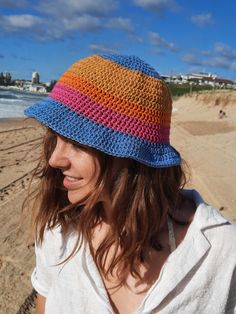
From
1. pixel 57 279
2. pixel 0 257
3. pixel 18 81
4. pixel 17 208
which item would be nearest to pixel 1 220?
pixel 17 208

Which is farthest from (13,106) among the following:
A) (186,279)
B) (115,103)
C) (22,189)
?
(186,279)

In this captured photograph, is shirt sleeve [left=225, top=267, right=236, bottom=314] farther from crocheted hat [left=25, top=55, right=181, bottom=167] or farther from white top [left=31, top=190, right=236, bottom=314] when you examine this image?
crocheted hat [left=25, top=55, right=181, bottom=167]

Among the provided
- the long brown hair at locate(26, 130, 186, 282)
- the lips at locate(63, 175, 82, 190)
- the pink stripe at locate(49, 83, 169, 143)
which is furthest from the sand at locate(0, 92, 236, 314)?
the pink stripe at locate(49, 83, 169, 143)

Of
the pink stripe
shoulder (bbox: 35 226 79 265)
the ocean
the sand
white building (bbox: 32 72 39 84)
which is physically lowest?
white building (bbox: 32 72 39 84)

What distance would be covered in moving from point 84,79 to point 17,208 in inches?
203

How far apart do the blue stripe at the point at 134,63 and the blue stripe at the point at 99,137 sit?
243 mm

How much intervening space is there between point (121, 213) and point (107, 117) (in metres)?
0.34

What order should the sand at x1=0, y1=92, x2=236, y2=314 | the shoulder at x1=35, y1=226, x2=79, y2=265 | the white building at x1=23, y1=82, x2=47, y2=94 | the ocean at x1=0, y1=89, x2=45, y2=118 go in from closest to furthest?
the shoulder at x1=35, y1=226, x2=79, y2=265 → the sand at x1=0, y1=92, x2=236, y2=314 → the ocean at x1=0, y1=89, x2=45, y2=118 → the white building at x1=23, y1=82, x2=47, y2=94

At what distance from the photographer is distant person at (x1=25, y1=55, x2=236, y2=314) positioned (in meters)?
1.35

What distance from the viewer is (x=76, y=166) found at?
1454 mm

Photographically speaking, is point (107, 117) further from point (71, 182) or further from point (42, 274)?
point (42, 274)

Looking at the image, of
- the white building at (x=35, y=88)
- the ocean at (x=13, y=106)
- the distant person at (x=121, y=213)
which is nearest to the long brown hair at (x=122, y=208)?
the distant person at (x=121, y=213)

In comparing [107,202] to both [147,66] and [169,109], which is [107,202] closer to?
[169,109]

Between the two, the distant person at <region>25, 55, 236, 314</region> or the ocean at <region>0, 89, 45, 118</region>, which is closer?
the distant person at <region>25, 55, 236, 314</region>
